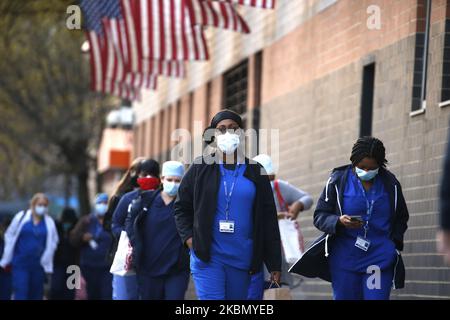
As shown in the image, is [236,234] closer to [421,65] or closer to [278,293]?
[278,293]

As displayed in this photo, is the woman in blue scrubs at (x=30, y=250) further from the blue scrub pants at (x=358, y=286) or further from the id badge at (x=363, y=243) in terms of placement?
the id badge at (x=363, y=243)

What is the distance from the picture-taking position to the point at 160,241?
12266mm

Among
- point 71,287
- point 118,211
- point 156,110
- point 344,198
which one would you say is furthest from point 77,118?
point 344,198

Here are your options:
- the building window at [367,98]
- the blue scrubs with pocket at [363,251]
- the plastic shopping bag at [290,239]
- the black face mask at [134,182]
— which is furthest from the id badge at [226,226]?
the building window at [367,98]

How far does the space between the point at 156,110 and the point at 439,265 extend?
67.9 feet

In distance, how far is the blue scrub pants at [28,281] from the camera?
56.8 ft

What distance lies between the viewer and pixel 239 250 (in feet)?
31.7

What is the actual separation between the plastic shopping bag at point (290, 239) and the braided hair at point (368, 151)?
3189mm

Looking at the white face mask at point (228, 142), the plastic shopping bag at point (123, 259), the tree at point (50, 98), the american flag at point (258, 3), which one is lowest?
the plastic shopping bag at point (123, 259)

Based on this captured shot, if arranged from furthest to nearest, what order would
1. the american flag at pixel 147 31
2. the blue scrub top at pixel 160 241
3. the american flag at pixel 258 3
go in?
the american flag at pixel 147 31 → the american flag at pixel 258 3 → the blue scrub top at pixel 160 241

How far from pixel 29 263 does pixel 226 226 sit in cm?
831
